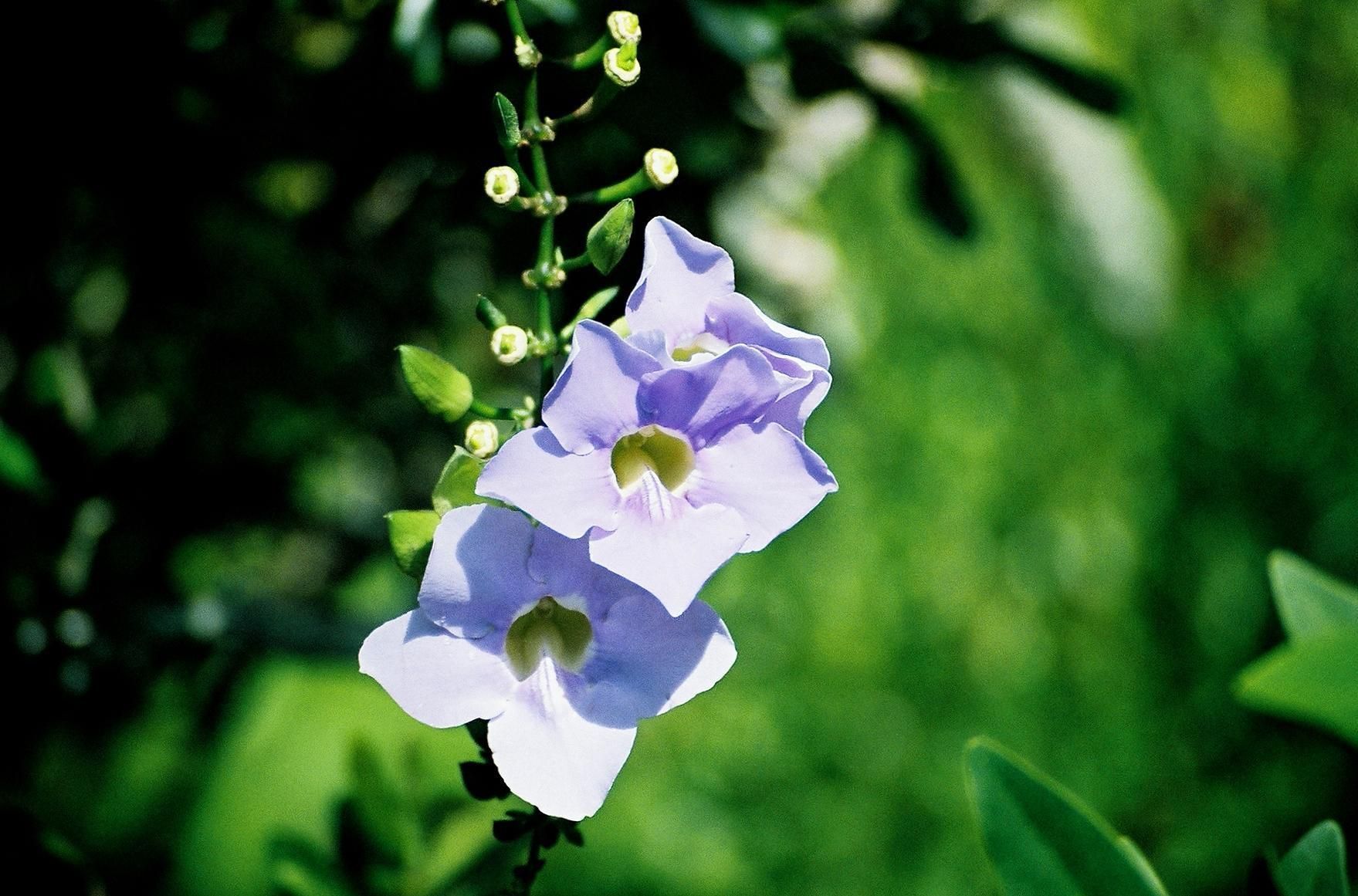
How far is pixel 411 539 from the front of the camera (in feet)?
1.94

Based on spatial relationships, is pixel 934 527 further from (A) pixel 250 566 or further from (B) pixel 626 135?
(B) pixel 626 135

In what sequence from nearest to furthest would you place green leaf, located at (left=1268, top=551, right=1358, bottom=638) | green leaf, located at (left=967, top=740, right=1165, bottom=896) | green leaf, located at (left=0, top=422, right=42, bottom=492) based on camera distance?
green leaf, located at (left=967, top=740, right=1165, bottom=896), green leaf, located at (left=1268, top=551, right=1358, bottom=638), green leaf, located at (left=0, top=422, right=42, bottom=492)

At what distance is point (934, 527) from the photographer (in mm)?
2195

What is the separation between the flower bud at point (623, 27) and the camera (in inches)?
24.4

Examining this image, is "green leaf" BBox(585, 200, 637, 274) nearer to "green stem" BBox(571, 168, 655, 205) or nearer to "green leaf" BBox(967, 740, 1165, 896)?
"green stem" BBox(571, 168, 655, 205)

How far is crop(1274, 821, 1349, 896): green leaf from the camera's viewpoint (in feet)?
2.28

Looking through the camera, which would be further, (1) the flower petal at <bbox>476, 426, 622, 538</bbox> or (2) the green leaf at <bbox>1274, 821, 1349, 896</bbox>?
(2) the green leaf at <bbox>1274, 821, 1349, 896</bbox>

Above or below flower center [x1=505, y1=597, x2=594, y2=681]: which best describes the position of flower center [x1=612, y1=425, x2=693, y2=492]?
above

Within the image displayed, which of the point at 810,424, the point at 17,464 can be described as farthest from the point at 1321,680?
the point at 810,424

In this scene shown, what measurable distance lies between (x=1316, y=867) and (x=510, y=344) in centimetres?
54

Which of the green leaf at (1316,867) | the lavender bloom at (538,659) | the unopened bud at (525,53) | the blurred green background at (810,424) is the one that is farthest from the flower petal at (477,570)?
the green leaf at (1316,867)

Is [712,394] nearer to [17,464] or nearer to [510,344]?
[510,344]

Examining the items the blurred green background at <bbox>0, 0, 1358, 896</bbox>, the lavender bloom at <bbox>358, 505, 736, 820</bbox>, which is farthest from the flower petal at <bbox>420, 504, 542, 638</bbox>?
the blurred green background at <bbox>0, 0, 1358, 896</bbox>

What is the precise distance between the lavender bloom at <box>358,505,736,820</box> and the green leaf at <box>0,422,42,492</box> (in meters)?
0.54
